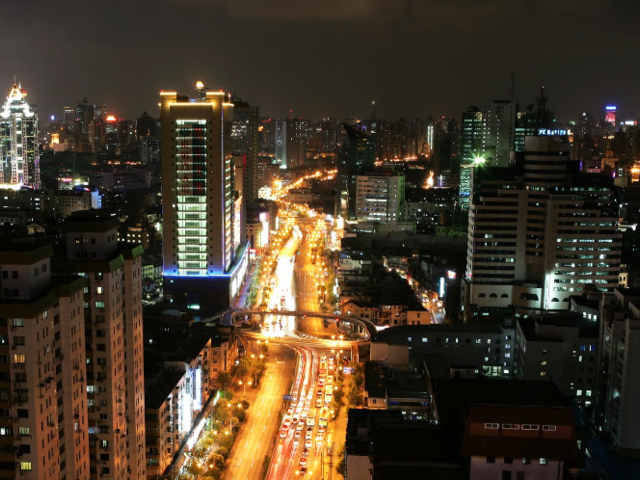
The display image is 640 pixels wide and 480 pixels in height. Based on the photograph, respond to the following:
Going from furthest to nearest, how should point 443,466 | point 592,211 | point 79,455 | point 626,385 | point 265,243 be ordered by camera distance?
point 265,243, point 592,211, point 626,385, point 79,455, point 443,466

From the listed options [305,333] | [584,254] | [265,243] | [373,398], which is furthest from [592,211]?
[265,243]

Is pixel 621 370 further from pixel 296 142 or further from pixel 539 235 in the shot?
pixel 296 142

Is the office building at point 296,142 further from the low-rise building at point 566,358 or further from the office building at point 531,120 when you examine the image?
the low-rise building at point 566,358

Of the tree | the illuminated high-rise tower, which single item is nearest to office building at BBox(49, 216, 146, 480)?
the tree

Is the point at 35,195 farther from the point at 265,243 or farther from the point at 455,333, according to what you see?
the point at 455,333

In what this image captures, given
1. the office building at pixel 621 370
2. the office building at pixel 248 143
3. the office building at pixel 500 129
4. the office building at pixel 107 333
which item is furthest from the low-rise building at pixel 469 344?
the office building at pixel 500 129

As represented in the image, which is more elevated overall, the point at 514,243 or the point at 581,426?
the point at 514,243

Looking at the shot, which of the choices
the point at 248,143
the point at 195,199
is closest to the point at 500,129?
the point at 248,143
